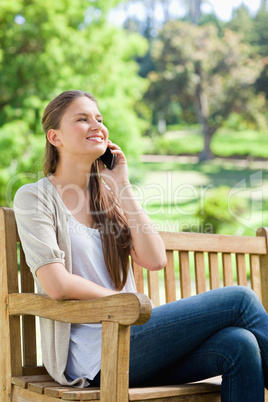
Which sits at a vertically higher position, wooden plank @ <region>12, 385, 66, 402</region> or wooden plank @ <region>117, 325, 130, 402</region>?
wooden plank @ <region>117, 325, 130, 402</region>

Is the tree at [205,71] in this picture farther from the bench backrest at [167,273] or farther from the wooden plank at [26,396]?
the wooden plank at [26,396]

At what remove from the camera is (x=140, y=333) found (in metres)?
1.86

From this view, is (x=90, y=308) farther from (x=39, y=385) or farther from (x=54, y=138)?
(x=54, y=138)

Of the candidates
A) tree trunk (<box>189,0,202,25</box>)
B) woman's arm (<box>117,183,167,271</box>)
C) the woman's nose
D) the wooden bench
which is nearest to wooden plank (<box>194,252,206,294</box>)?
the wooden bench

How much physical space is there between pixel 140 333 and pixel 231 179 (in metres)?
16.0

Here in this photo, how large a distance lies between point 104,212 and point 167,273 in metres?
0.50

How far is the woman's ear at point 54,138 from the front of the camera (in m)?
2.17

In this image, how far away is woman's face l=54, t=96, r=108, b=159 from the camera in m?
2.12

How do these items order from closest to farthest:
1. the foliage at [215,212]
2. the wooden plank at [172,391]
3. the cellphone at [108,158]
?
1. the wooden plank at [172,391]
2. the cellphone at [108,158]
3. the foliage at [215,212]

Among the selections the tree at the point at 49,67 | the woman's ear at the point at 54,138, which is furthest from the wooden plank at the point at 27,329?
the tree at the point at 49,67

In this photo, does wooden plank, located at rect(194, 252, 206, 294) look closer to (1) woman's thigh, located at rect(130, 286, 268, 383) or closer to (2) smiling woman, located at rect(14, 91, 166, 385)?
(2) smiling woman, located at rect(14, 91, 166, 385)

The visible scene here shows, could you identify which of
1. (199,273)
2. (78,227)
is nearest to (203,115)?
(199,273)

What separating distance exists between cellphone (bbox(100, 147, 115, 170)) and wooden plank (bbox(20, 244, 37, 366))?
51cm

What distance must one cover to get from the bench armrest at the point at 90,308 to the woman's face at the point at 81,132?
0.58 m
